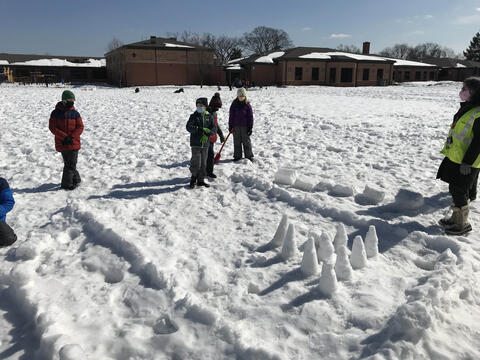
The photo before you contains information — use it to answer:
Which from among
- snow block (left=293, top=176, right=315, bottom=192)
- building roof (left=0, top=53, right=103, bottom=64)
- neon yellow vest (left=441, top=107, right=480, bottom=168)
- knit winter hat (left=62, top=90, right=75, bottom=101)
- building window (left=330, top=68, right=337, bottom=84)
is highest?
building roof (left=0, top=53, right=103, bottom=64)

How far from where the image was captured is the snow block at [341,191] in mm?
5566

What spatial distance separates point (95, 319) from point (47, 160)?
234 inches

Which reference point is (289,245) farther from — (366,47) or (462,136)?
(366,47)

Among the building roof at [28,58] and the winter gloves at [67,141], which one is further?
the building roof at [28,58]

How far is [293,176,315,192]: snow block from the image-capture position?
5.79 metres

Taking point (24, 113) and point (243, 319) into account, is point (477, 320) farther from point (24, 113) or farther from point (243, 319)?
point (24, 113)

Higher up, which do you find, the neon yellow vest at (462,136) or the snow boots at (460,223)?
the neon yellow vest at (462,136)

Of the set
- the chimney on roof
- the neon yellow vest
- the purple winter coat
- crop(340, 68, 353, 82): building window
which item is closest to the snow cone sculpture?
the neon yellow vest

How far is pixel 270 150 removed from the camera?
28.0ft

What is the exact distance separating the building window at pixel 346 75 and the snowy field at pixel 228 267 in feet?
131

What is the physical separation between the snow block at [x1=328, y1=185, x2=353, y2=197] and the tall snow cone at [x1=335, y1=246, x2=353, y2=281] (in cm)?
239

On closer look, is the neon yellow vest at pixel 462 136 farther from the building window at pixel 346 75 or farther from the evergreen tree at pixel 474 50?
the evergreen tree at pixel 474 50

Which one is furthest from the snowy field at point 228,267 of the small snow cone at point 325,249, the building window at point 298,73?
the building window at point 298,73

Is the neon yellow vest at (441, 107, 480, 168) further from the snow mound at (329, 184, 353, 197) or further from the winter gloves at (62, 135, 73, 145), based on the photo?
the winter gloves at (62, 135, 73, 145)
